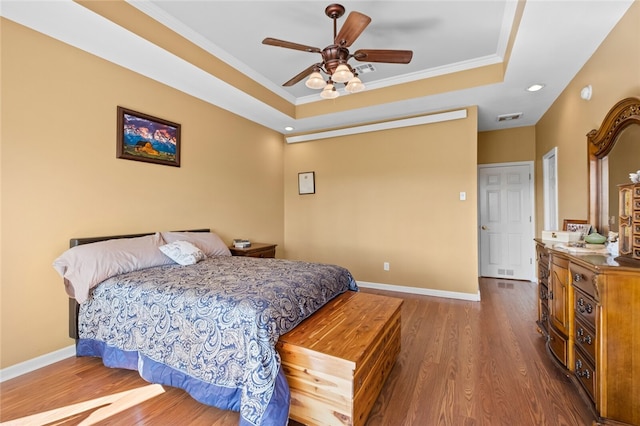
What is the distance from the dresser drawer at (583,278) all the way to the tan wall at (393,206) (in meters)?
1.90

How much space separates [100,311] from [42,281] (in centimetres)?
56

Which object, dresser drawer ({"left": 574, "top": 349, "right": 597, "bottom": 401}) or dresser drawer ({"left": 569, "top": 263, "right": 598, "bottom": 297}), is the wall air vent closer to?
dresser drawer ({"left": 569, "top": 263, "right": 598, "bottom": 297})

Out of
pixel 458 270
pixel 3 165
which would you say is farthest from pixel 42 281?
pixel 458 270

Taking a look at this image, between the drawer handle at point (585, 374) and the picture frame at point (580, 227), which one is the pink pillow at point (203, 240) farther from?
the picture frame at point (580, 227)

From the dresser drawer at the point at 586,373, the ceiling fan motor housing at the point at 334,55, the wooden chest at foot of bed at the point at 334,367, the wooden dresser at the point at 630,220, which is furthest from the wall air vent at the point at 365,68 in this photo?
the dresser drawer at the point at 586,373

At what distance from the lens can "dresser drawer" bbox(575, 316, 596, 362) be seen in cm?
154

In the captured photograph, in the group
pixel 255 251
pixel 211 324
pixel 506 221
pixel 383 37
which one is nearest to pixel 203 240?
pixel 255 251

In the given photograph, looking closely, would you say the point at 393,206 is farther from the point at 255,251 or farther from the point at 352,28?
the point at 352,28

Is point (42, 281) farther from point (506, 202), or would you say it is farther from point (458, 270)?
point (506, 202)

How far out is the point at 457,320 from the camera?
9.80 ft

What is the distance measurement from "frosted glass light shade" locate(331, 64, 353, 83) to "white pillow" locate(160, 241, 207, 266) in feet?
6.63

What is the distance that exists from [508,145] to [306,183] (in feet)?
11.3

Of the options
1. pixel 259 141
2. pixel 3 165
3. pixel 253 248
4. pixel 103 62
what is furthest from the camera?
pixel 259 141

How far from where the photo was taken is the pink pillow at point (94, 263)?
6.93 feet
